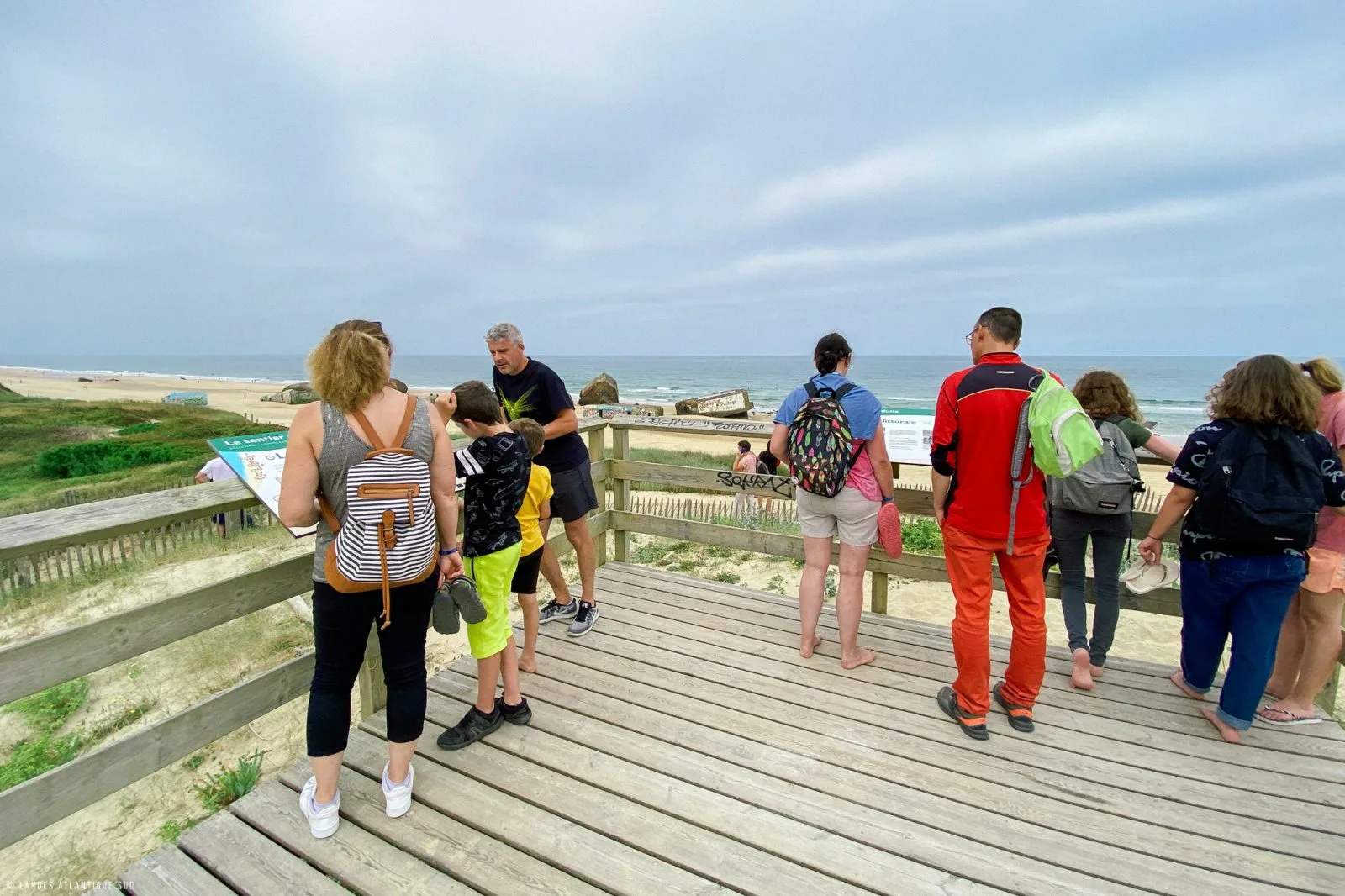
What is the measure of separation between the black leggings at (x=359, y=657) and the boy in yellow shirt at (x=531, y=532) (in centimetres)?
77

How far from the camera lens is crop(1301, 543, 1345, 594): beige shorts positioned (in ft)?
8.61

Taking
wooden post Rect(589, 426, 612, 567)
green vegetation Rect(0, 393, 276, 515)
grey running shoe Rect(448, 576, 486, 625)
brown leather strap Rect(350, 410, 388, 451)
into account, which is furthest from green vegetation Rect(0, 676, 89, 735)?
green vegetation Rect(0, 393, 276, 515)

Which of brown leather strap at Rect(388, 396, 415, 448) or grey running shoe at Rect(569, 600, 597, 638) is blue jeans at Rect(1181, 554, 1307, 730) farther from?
brown leather strap at Rect(388, 396, 415, 448)

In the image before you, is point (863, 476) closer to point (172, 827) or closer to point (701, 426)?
point (701, 426)

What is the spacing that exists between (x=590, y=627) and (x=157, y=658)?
3.71 m

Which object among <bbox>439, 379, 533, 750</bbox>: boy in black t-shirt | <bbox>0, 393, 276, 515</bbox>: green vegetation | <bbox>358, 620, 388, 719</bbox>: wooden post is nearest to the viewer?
<bbox>439, 379, 533, 750</bbox>: boy in black t-shirt

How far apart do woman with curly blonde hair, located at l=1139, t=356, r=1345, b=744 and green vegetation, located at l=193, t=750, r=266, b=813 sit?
4.50m

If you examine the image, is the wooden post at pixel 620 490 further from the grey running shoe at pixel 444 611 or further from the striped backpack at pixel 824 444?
the grey running shoe at pixel 444 611

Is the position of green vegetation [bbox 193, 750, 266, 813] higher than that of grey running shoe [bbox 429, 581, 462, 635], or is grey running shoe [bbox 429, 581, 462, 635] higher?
grey running shoe [bbox 429, 581, 462, 635]

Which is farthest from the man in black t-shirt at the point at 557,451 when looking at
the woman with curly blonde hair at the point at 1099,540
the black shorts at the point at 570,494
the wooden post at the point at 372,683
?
the woman with curly blonde hair at the point at 1099,540

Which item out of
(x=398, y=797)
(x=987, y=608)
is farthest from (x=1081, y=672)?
(x=398, y=797)

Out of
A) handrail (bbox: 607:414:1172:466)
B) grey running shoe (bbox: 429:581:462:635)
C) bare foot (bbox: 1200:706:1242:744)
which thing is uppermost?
handrail (bbox: 607:414:1172:466)

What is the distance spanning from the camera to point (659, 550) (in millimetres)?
7574

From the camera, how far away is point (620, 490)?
4.74 m
